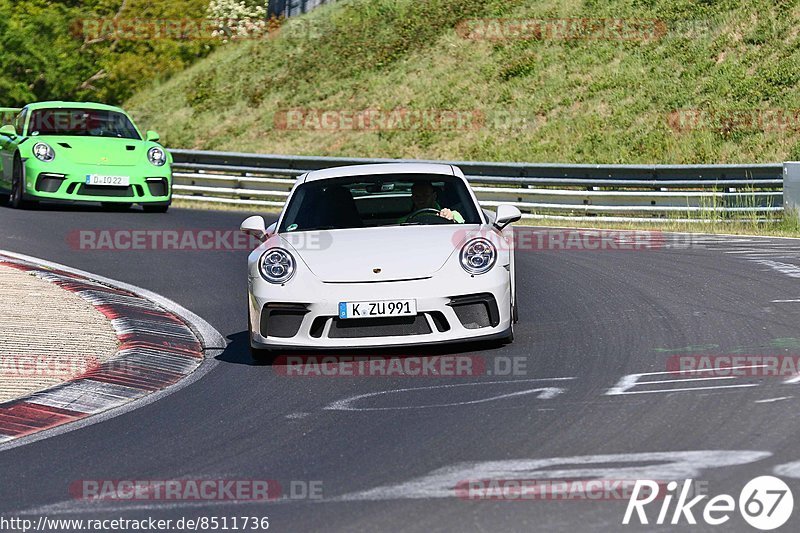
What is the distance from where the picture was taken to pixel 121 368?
8.36 m

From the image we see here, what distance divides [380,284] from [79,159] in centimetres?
1080

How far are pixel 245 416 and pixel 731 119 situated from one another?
23775 mm

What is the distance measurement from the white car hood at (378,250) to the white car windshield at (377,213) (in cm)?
21

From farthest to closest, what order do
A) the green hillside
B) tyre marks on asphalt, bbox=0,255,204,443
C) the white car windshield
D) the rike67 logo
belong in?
the green hillside → the white car windshield → tyre marks on asphalt, bbox=0,255,204,443 → the rike67 logo

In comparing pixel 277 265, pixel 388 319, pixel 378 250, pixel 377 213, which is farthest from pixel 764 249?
pixel 277 265

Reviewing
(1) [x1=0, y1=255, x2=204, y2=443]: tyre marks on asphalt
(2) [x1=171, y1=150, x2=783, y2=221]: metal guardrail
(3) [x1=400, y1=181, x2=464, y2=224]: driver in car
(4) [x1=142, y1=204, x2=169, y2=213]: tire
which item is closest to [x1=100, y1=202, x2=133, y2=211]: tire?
(4) [x1=142, y1=204, x2=169, y2=213]: tire

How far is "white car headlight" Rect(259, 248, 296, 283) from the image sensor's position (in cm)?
831

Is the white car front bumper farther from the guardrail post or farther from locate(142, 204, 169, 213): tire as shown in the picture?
locate(142, 204, 169, 213): tire

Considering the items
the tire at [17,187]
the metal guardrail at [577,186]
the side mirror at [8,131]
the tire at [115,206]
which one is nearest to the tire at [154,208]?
the tire at [115,206]

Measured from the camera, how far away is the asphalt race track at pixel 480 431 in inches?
197

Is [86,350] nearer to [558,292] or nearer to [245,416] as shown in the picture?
[245,416]

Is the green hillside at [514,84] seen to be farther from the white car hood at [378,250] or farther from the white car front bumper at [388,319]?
the white car front bumper at [388,319]

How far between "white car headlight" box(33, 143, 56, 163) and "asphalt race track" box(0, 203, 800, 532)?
27.0 ft

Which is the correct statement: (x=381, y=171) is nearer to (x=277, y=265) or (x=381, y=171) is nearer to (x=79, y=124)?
(x=277, y=265)
